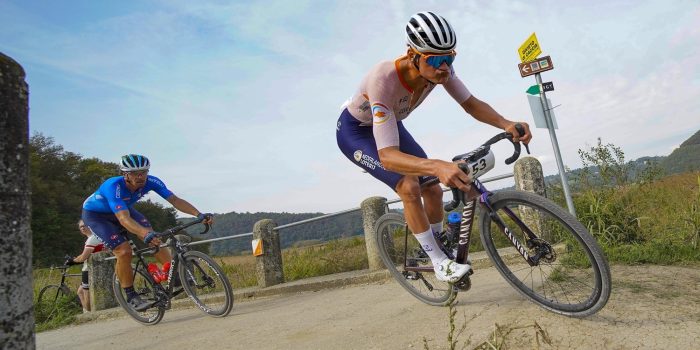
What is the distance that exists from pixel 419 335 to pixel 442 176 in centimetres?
111

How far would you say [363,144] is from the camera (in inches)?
148

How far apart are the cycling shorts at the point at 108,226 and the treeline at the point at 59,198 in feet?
95.7

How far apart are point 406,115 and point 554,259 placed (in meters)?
1.57

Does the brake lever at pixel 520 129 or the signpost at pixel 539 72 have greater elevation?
the signpost at pixel 539 72

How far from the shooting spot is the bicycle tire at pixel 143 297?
6000 mm

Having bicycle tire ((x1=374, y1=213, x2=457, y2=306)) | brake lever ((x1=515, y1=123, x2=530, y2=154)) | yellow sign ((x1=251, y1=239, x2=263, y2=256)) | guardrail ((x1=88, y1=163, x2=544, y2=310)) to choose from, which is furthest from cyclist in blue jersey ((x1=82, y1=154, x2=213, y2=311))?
brake lever ((x1=515, y1=123, x2=530, y2=154))

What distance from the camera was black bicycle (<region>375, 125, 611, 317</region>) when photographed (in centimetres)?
269

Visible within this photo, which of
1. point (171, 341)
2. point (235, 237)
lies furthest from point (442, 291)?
point (235, 237)

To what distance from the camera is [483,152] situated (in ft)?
9.95

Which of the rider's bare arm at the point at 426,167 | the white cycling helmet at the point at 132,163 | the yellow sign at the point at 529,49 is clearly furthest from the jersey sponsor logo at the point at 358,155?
the yellow sign at the point at 529,49

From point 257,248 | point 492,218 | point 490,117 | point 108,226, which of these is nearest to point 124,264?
point 108,226

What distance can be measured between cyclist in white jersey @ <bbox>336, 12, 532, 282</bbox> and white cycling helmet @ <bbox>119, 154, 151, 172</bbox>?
320 cm

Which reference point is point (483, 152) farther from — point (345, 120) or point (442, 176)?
point (345, 120)

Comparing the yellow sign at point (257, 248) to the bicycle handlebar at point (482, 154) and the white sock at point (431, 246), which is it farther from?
the bicycle handlebar at point (482, 154)
